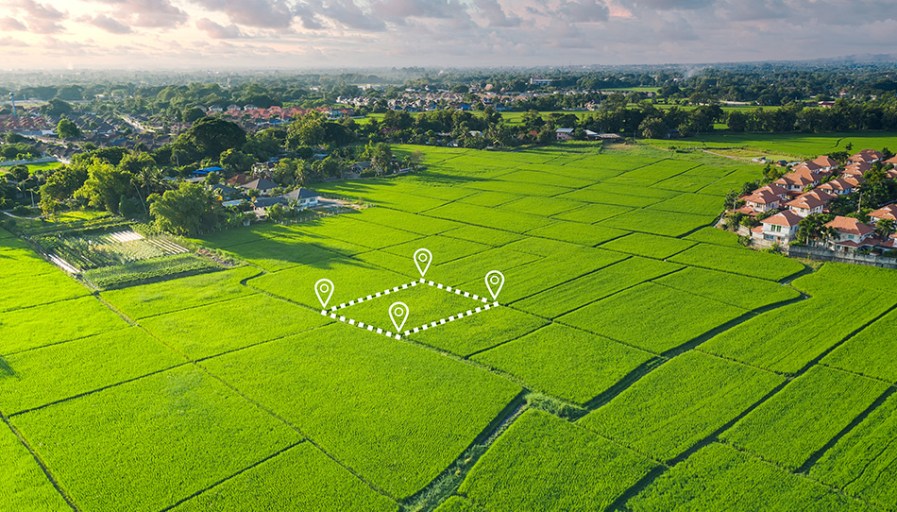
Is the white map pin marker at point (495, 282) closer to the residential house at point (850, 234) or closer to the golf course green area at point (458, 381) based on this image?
the golf course green area at point (458, 381)

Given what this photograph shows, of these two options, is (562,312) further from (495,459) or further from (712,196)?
(712,196)

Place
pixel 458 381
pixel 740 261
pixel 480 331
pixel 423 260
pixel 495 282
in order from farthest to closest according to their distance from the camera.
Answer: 1. pixel 423 260
2. pixel 740 261
3. pixel 495 282
4. pixel 480 331
5. pixel 458 381

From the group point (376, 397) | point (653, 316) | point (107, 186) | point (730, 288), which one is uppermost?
point (107, 186)

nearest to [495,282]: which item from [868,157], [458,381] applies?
[458,381]

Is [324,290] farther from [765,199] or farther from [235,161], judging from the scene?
[235,161]

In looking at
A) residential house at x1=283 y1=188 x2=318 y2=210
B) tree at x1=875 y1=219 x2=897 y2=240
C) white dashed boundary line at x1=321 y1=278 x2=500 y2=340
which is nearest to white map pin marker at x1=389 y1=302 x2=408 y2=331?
white dashed boundary line at x1=321 y1=278 x2=500 y2=340

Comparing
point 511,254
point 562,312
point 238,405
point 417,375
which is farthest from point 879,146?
point 238,405
